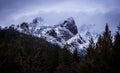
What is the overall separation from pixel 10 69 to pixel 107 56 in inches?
411

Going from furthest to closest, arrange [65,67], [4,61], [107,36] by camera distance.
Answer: [65,67] < [107,36] < [4,61]

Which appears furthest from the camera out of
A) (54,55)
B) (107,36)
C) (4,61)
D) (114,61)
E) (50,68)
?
(54,55)

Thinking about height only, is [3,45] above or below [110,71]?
above

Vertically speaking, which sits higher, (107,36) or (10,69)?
(107,36)

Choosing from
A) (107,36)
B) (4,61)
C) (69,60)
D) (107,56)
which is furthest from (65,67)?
(4,61)

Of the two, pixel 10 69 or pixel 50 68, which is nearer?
pixel 10 69

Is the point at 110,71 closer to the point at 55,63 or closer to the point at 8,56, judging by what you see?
the point at 8,56

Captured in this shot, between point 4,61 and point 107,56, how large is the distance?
434 inches

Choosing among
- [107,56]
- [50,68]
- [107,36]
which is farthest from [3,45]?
[50,68]

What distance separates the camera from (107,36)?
160 ft

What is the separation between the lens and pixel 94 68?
38.9 meters

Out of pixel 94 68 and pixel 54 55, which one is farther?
pixel 54 55

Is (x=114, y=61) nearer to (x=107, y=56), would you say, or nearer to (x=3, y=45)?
(x=107, y=56)

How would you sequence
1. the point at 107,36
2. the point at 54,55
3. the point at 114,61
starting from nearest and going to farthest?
the point at 114,61 → the point at 107,36 → the point at 54,55
